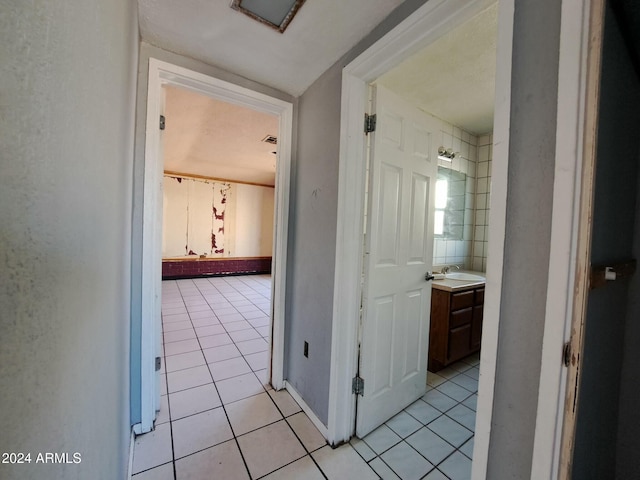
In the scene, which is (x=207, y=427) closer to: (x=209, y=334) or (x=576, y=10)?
(x=209, y=334)

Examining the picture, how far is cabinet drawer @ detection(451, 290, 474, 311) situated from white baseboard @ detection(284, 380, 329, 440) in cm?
135

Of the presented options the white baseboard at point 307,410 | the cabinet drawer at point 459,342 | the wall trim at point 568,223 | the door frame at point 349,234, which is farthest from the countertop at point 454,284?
the wall trim at point 568,223

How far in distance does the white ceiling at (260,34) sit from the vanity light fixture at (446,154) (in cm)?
155

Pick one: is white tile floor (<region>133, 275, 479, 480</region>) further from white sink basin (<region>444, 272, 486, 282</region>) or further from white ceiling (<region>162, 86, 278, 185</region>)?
white ceiling (<region>162, 86, 278, 185</region>)

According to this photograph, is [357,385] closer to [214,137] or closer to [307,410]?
[307,410]

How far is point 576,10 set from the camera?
0.62m

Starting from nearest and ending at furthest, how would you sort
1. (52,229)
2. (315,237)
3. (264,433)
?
1. (52,229)
2. (264,433)
3. (315,237)

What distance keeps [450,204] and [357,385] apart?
2.18 m

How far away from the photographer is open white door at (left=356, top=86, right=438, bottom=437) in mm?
1446

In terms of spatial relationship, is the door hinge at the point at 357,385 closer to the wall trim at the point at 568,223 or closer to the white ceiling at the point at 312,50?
the wall trim at the point at 568,223

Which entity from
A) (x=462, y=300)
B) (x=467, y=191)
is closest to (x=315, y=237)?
(x=462, y=300)

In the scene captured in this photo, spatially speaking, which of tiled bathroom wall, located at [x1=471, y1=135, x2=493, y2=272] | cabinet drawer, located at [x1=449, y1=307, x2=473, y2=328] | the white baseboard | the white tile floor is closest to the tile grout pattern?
the white tile floor

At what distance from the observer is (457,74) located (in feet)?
5.71

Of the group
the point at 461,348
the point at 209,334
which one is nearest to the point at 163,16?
the point at 209,334
